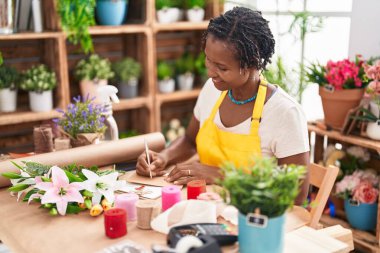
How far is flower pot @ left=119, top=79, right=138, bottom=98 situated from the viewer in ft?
12.2

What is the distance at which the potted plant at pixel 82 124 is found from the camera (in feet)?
6.99

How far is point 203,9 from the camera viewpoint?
4043 mm

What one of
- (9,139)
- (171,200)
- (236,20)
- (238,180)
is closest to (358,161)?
(236,20)

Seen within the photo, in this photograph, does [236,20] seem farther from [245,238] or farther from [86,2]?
[86,2]

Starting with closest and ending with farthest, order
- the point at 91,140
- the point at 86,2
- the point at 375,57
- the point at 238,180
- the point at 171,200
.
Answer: the point at 238,180
the point at 171,200
the point at 91,140
the point at 375,57
the point at 86,2

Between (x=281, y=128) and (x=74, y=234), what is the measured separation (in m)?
0.87

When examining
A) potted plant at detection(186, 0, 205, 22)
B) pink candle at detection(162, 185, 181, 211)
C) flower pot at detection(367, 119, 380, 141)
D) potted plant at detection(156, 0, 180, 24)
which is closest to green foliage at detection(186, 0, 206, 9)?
potted plant at detection(186, 0, 205, 22)

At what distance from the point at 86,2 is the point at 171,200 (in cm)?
214

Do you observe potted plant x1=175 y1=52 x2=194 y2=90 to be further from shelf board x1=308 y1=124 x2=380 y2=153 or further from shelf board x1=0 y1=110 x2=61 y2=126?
shelf board x1=308 y1=124 x2=380 y2=153

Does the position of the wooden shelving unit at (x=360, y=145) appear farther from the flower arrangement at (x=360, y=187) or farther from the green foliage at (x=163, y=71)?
the green foliage at (x=163, y=71)

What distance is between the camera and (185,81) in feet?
13.3

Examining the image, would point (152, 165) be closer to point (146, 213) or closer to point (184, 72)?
point (146, 213)

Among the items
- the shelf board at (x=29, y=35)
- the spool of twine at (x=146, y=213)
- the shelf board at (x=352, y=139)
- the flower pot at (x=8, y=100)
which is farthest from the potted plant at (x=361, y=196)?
the flower pot at (x=8, y=100)

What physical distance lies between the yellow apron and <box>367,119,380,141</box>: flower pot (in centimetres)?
102
